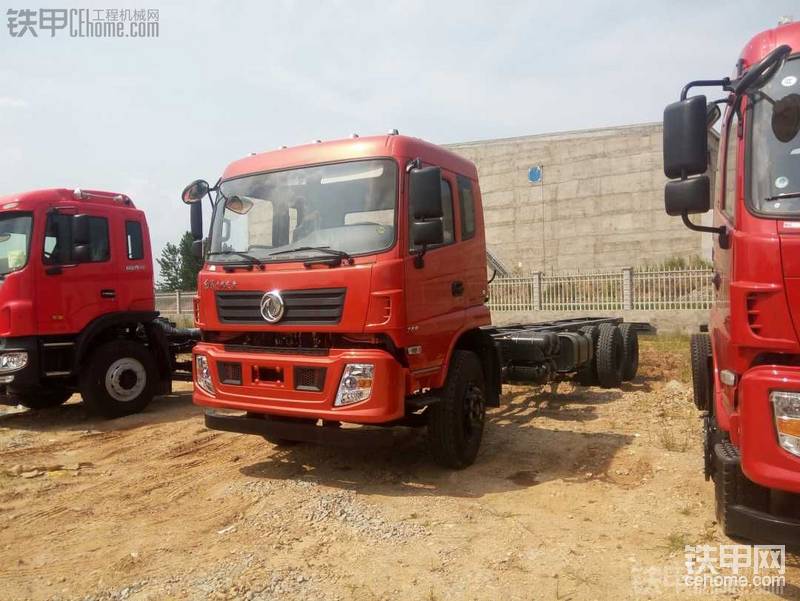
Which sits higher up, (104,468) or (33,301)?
(33,301)

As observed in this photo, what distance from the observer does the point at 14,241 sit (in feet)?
22.6

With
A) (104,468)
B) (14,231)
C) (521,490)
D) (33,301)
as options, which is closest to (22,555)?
(104,468)

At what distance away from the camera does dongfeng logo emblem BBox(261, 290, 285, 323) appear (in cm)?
450

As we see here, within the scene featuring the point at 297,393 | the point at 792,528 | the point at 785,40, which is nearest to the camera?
the point at 792,528

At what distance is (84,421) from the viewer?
750 centimetres

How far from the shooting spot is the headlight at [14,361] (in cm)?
673

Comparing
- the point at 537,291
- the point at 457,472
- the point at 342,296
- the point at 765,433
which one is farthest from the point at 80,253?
the point at 537,291

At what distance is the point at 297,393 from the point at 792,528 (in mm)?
3068

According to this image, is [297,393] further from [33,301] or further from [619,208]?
[619,208]

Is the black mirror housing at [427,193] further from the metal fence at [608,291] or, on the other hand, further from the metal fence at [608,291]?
the metal fence at [608,291]

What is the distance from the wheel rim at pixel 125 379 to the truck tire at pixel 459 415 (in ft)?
14.9

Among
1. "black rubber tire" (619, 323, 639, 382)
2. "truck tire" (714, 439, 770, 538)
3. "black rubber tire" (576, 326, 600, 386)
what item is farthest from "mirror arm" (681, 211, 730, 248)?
"black rubber tire" (619, 323, 639, 382)

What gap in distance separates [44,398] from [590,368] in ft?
24.8

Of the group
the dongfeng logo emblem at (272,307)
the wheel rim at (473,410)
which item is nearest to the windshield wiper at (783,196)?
the wheel rim at (473,410)
